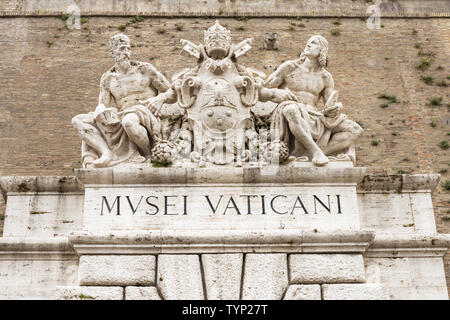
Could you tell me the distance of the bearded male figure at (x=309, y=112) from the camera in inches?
368

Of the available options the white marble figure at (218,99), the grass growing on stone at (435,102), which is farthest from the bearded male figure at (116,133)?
the grass growing on stone at (435,102)

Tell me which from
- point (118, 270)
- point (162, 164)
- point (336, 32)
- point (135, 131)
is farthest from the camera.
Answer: point (336, 32)

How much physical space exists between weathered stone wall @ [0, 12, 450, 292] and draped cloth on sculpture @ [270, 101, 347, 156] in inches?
175

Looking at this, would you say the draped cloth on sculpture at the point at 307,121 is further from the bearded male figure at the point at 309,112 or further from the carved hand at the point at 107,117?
the carved hand at the point at 107,117

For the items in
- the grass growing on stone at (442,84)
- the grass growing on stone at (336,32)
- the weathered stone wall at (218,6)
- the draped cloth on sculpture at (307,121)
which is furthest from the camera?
the weathered stone wall at (218,6)

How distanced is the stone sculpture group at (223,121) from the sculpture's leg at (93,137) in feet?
0.04

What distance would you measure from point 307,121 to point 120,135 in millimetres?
2098

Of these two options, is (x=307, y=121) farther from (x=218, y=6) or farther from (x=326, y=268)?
(x=218, y=6)

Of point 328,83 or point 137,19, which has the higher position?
point 137,19

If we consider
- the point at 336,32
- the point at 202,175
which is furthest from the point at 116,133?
the point at 336,32

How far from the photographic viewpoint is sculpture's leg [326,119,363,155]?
9.50m

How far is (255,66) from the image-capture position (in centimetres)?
1524

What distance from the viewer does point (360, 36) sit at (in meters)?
15.9

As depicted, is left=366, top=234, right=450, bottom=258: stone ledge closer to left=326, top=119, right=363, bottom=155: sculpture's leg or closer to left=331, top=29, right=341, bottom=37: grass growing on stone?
left=326, top=119, right=363, bottom=155: sculpture's leg
